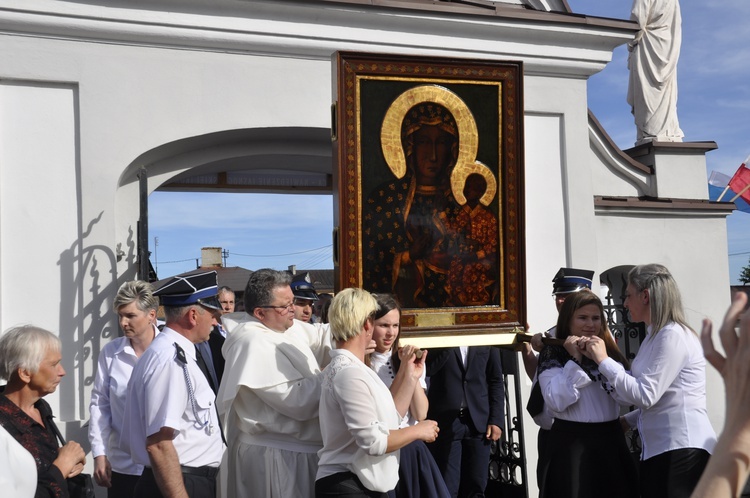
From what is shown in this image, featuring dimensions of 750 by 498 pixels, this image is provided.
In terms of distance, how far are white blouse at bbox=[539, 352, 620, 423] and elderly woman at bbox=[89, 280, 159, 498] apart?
7.97 feet

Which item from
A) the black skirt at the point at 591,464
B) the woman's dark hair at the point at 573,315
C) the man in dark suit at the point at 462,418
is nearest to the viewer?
the black skirt at the point at 591,464

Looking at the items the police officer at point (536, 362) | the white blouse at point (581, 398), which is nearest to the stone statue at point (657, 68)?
the police officer at point (536, 362)

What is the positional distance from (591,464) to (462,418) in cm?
173

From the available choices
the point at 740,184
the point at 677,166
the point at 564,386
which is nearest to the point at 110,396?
the point at 564,386

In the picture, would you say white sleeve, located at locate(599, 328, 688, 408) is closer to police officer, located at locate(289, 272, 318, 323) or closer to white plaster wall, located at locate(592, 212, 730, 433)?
police officer, located at locate(289, 272, 318, 323)

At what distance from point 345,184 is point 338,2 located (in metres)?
3.01

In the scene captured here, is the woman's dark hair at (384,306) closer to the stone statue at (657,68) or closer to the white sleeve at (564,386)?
the white sleeve at (564,386)

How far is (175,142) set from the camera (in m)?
7.36

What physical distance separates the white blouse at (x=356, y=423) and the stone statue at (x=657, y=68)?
694cm

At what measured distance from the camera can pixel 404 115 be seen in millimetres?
5227

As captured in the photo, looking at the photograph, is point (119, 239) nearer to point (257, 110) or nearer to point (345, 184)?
point (257, 110)

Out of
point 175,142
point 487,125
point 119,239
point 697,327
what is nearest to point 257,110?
point 175,142

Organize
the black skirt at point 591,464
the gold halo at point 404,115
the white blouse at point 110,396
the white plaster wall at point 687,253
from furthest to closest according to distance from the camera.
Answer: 1. the white plaster wall at point 687,253
2. the gold halo at point 404,115
3. the white blouse at point 110,396
4. the black skirt at point 591,464

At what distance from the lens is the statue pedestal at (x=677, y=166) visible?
9.41 metres
